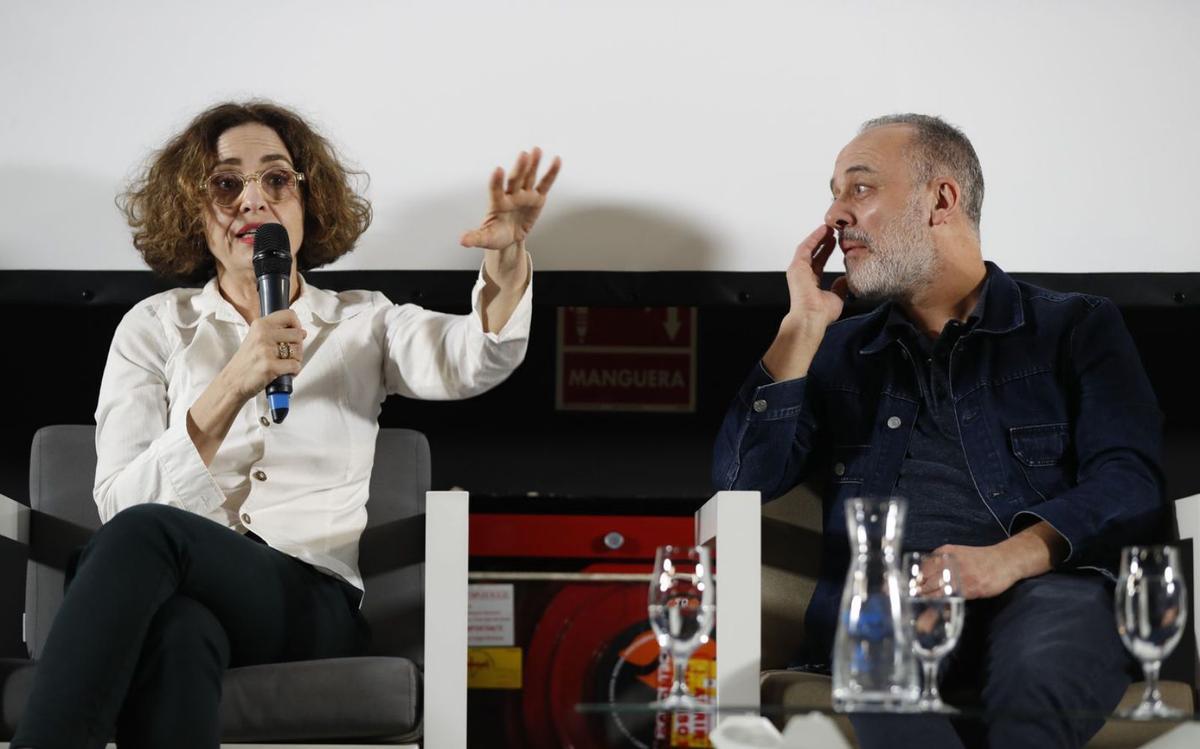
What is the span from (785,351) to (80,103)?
1.41 metres

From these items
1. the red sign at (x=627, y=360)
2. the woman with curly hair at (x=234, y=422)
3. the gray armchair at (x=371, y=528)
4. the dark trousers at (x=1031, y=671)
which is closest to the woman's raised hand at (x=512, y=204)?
the woman with curly hair at (x=234, y=422)

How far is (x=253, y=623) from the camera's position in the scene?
6.33ft

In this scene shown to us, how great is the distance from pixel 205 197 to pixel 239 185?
0.19ft

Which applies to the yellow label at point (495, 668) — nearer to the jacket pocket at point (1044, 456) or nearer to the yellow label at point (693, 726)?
the yellow label at point (693, 726)

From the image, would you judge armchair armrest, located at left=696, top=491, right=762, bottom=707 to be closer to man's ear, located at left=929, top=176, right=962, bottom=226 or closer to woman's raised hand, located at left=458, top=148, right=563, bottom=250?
woman's raised hand, located at left=458, top=148, right=563, bottom=250

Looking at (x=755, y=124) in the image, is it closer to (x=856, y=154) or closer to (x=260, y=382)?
(x=856, y=154)

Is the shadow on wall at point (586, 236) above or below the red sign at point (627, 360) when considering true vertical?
above

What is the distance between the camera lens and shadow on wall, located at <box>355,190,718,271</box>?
274 centimetres

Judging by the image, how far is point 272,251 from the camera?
7.22 ft

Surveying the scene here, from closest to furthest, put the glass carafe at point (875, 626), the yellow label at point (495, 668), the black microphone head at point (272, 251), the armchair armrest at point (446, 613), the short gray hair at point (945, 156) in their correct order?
1. the glass carafe at point (875, 626)
2. the armchair armrest at point (446, 613)
3. the black microphone head at point (272, 251)
4. the short gray hair at point (945, 156)
5. the yellow label at point (495, 668)

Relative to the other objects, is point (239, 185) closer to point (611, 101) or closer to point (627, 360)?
point (611, 101)

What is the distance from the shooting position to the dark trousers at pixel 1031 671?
1.70 m

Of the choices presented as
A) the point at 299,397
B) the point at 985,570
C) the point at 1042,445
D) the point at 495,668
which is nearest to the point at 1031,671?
the point at 985,570

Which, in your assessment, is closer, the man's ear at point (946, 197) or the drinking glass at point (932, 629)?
the drinking glass at point (932, 629)
